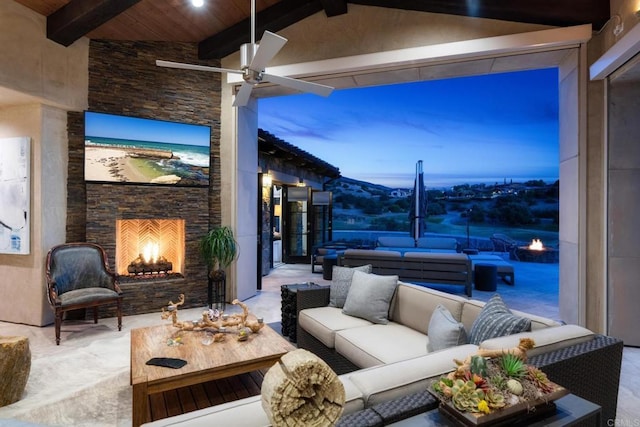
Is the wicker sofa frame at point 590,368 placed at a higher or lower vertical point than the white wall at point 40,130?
lower

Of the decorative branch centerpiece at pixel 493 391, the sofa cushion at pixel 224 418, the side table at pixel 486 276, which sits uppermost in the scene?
the decorative branch centerpiece at pixel 493 391

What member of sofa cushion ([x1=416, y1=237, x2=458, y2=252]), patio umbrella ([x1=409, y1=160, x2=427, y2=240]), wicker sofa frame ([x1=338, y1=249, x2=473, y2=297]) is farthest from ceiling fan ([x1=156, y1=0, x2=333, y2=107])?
sofa cushion ([x1=416, y1=237, x2=458, y2=252])

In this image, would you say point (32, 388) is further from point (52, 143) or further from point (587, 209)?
point (587, 209)

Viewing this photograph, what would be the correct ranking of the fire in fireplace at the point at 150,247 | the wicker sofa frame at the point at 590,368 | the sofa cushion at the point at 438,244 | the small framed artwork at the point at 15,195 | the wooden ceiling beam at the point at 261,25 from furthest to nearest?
1. the sofa cushion at the point at 438,244
2. the fire in fireplace at the point at 150,247
3. the wooden ceiling beam at the point at 261,25
4. the small framed artwork at the point at 15,195
5. the wicker sofa frame at the point at 590,368

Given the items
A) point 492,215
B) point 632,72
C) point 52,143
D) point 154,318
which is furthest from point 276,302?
point 492,215

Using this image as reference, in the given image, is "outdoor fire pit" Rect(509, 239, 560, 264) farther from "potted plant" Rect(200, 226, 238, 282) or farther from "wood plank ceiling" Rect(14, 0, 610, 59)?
"potted plant" Rect(200, 226, 238, 282)

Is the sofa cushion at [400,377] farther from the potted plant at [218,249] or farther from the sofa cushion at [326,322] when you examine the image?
the potted plant at [218,249]

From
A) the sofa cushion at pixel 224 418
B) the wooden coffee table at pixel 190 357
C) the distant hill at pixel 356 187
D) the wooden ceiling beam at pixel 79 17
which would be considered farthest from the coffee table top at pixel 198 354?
the distant hill at pixel 356 187

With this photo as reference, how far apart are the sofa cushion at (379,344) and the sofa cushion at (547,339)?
28.4 inches

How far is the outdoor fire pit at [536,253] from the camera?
30.3 ft

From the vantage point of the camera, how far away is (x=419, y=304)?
2.73m

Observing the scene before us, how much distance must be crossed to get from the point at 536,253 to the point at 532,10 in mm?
7700

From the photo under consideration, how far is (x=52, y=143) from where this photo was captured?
4305mm

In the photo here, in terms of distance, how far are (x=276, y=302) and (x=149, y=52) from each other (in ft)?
13.4
